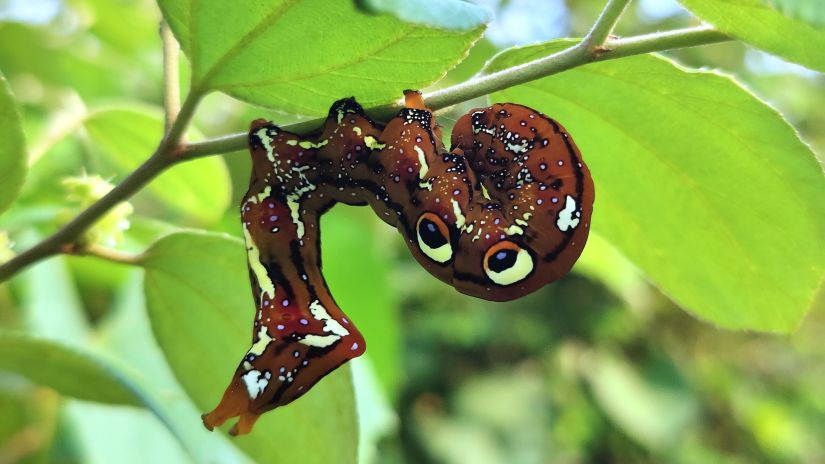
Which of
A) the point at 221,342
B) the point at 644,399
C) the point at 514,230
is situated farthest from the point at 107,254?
the point at 644,399

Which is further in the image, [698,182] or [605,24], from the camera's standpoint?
[698,182]

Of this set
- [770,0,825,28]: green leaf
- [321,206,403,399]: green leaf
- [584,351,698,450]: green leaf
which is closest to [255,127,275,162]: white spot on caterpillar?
[770,0,825,28]: green leaf

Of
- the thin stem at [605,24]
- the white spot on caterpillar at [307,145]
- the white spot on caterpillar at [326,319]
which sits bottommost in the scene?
the white spot on caterpillar at [326,319]

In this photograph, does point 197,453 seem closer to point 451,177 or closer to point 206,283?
point 206,283

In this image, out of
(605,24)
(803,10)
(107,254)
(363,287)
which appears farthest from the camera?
(363,287)

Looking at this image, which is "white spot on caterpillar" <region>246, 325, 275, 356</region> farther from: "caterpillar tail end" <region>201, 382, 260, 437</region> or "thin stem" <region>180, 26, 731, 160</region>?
"thin stem" <region>180, 26, 731, 160</region>

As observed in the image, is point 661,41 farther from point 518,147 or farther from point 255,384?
point 255,384

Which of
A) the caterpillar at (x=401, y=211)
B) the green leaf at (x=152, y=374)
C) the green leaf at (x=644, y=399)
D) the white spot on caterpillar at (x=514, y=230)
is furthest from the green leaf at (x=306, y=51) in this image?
the green leaf at (x=644, y=399)

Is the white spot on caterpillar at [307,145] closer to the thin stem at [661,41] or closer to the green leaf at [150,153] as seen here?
the thin stem at [661,41]
